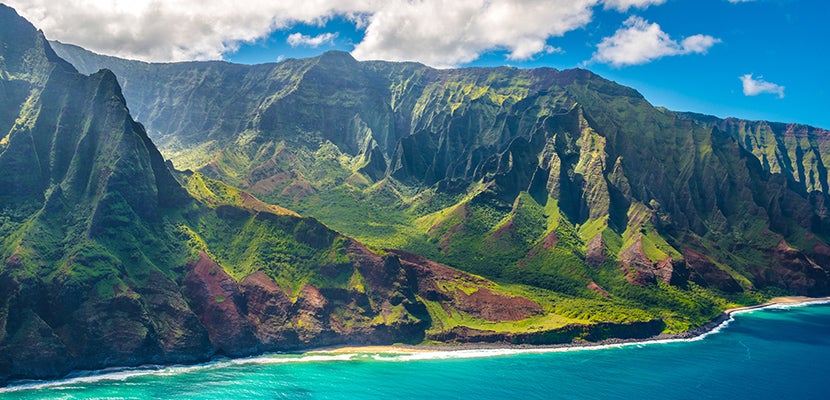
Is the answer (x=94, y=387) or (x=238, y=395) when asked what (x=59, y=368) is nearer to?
(x=94, y=387)

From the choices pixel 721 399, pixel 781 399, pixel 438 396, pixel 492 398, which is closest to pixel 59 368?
pixel 438 396

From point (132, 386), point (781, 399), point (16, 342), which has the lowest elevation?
point (781, 399)

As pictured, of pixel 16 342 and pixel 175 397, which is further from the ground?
pixel 16 342

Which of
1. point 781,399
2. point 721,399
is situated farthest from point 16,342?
point 781,399

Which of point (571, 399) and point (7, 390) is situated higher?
point (7, 390)

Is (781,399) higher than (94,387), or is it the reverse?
(94,387)

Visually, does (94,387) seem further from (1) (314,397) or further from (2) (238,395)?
(1) (314,397)

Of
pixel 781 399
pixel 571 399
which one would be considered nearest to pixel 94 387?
pixel 571 399

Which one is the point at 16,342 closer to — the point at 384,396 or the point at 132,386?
the point at 132,386
